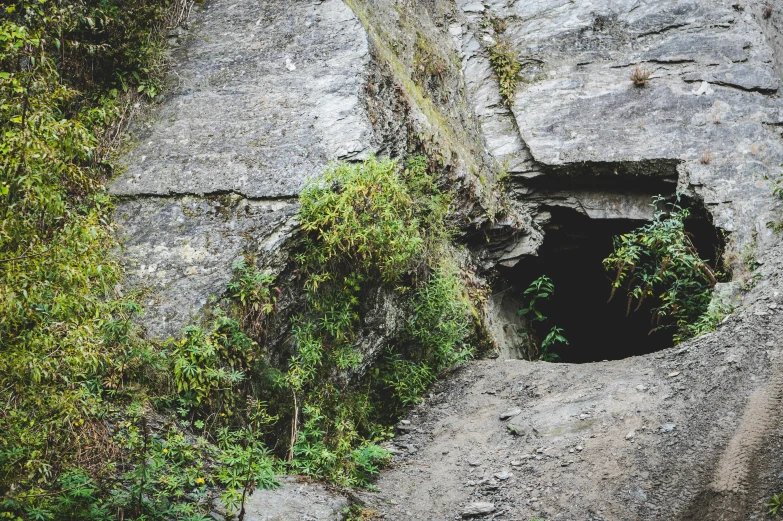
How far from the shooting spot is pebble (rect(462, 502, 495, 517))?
5.03 m

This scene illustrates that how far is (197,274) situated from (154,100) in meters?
2.74

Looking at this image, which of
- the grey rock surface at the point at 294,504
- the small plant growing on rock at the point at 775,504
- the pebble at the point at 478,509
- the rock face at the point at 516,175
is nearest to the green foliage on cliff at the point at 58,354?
the grey rock surface at the point at 294,504

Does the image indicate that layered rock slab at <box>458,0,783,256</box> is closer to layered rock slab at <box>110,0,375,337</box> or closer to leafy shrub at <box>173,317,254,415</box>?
layered rock slab at <box>110,0,375,337</box>

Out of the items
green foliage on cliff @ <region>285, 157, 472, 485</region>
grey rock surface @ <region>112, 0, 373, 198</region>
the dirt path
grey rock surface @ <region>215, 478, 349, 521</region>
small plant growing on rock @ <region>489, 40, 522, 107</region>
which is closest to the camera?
grey rock surface @ <region>215, 478, 349, 521</region>

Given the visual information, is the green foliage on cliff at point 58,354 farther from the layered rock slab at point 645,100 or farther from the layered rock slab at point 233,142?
the layered rock slab at point 645,100

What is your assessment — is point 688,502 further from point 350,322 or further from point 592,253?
point 592,253

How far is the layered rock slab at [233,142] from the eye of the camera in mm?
5949

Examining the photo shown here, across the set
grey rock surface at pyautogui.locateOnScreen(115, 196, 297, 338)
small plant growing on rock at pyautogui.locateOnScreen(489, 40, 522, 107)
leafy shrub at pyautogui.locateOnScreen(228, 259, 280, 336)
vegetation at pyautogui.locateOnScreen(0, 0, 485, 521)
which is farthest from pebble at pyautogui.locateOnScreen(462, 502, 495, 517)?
small plant growing on rock at pyautogui.locateOnScreen(489, 40, 522, 107)

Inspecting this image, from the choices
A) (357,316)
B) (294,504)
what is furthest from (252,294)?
(294,504)

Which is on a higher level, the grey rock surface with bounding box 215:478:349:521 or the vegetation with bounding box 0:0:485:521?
the vegetation with bounding box 0:0:485:521

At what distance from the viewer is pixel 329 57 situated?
7.69 m

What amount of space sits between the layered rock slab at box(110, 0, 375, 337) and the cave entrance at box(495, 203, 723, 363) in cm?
395

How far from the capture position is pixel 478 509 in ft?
16.6

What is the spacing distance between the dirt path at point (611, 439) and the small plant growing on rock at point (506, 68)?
529cm
